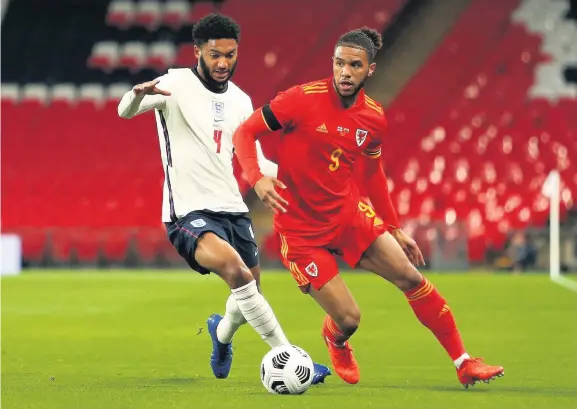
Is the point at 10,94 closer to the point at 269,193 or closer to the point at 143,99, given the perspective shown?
the point at 143,99

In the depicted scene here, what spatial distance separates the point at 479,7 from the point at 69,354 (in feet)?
66.1

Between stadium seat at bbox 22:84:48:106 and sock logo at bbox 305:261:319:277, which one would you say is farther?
stadium seat at bbox 22:84:48:106

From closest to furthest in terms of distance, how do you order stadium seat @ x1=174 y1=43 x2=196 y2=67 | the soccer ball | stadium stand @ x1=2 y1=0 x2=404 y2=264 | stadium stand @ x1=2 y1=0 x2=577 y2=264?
the soccer ball, stadium stand @ x1=2 y1=0 x2=577 y2=264, stadium stand @ x1=2 y1=0 x2=404 y2=264, stadium seat @ x1=174 y1=43 x2=196 y2=67

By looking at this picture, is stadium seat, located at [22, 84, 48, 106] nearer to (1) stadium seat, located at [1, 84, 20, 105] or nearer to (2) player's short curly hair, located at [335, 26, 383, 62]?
(1) stadium seat, located at [1, 84, 20, 105]

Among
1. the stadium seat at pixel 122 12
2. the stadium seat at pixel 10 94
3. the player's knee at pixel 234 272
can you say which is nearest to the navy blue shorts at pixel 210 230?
the player's knee at pixel 234 272

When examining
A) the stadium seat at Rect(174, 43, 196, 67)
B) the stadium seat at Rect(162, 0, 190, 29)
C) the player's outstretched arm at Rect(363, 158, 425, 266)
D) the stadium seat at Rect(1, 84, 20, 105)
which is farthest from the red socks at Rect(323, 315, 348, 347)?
the stadium seat at Rect(1, 84, 20, 105)

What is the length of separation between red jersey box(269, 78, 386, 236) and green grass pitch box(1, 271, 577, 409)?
1.04m

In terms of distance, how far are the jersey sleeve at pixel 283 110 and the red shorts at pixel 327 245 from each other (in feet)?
2.44

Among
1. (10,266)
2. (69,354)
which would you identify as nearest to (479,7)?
(10,266)

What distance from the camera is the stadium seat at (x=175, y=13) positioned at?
2666 cm

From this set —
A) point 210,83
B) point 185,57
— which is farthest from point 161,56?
point 210,83

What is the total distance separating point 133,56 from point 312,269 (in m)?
20.2

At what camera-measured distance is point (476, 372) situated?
6523 millimetres

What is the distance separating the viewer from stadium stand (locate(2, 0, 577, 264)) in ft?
79.2
